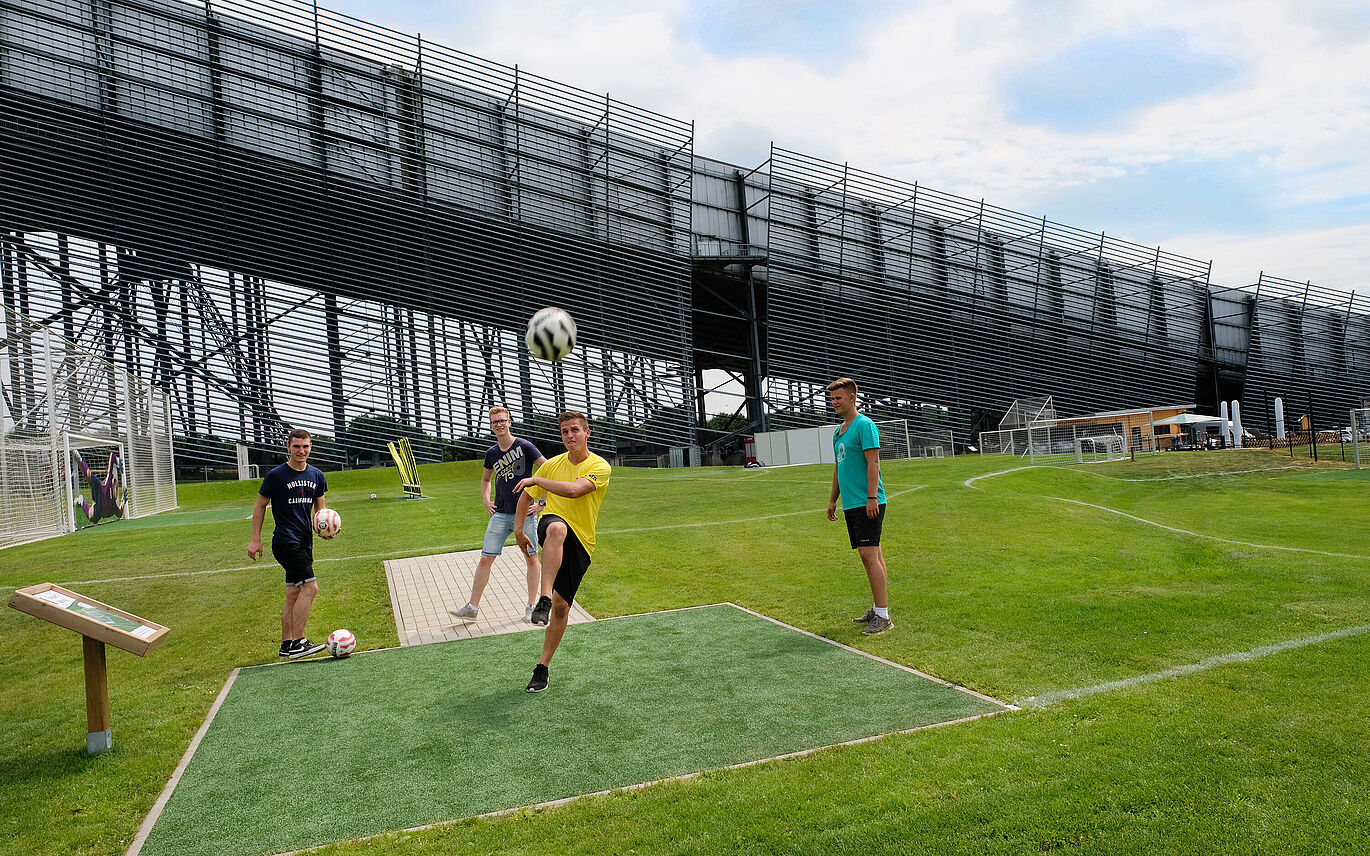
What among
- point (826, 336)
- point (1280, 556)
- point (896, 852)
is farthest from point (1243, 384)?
point (896, 852)

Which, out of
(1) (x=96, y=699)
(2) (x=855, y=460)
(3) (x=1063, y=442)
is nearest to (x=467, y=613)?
(1) (x=96, y=699)

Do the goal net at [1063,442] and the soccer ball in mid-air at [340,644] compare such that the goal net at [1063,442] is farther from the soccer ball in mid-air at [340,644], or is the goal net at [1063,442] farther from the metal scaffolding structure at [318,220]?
the soccer ball in mid-air at [340,644]

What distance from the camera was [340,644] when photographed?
6.56 m

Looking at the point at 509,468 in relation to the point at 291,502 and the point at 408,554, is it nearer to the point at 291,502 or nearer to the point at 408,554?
the point at 291,502

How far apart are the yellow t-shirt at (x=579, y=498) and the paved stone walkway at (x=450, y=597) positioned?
89.4 inches

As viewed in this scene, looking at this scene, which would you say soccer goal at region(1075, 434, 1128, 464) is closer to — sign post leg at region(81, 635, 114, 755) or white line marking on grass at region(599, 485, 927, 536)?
white line marking on grass at region(599, 485, 927, 536)

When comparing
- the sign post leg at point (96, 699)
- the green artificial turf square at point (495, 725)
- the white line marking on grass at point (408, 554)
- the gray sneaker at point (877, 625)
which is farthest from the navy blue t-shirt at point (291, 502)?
the white line marking on grass at point (408, 554)

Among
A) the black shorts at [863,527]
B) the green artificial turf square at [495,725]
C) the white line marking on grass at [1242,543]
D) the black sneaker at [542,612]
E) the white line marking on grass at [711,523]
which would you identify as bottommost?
the white line marking on grass at [1242,543]

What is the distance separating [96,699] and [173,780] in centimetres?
90

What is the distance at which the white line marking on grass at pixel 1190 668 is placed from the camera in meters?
4.54

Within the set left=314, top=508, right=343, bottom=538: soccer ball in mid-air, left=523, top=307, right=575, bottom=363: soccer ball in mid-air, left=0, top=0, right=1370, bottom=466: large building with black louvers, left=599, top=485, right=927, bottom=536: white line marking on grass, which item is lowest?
left=599, top=485, right=927, bottom=536: white line marking on grass

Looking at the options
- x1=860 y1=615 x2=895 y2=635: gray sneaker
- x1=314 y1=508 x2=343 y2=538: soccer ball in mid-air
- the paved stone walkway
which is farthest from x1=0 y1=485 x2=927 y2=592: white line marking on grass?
x1=314 y1=508 x2=343 y2=538: soccer ball in mid-air

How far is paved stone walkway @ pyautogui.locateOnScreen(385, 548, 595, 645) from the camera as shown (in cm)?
741

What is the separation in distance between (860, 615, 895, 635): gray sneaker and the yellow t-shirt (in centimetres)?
247
